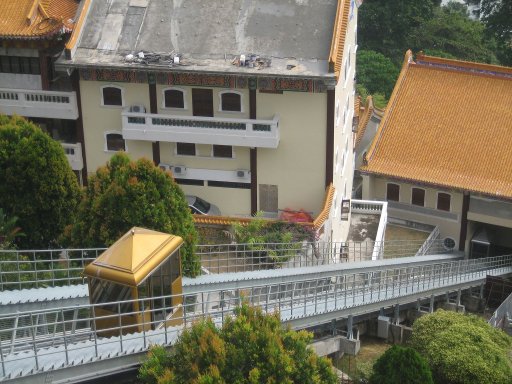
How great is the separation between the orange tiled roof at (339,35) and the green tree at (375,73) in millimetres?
34850

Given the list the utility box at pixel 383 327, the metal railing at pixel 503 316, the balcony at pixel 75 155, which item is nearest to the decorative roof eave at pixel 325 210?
the utility box at pixel 383 327

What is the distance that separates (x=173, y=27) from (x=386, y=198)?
1606 cm

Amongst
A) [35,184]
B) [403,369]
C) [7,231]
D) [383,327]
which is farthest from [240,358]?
[35,184]

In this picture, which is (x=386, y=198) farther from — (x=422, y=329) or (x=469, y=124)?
(x=422, y=329)

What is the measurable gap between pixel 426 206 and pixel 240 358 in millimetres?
28213

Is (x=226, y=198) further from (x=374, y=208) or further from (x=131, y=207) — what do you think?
(x=131, y=207)

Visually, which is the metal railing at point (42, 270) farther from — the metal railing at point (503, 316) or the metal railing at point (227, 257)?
the metal railing at point (503, 316)

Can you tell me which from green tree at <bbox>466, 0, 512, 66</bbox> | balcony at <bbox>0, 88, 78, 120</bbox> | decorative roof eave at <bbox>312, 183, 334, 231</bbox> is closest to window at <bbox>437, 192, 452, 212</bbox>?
decorative roof eave at <bbox>312, 183, 334, 231</bbox>

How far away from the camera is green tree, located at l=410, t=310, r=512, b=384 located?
2120 cm

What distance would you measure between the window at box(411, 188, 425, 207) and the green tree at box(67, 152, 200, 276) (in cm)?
2099

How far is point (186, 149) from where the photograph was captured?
110ft

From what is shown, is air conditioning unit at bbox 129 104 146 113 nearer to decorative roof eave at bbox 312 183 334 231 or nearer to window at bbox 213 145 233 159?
window at bbox 213 145 233 159

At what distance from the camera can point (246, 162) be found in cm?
3306

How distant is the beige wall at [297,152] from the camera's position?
3158 cm
